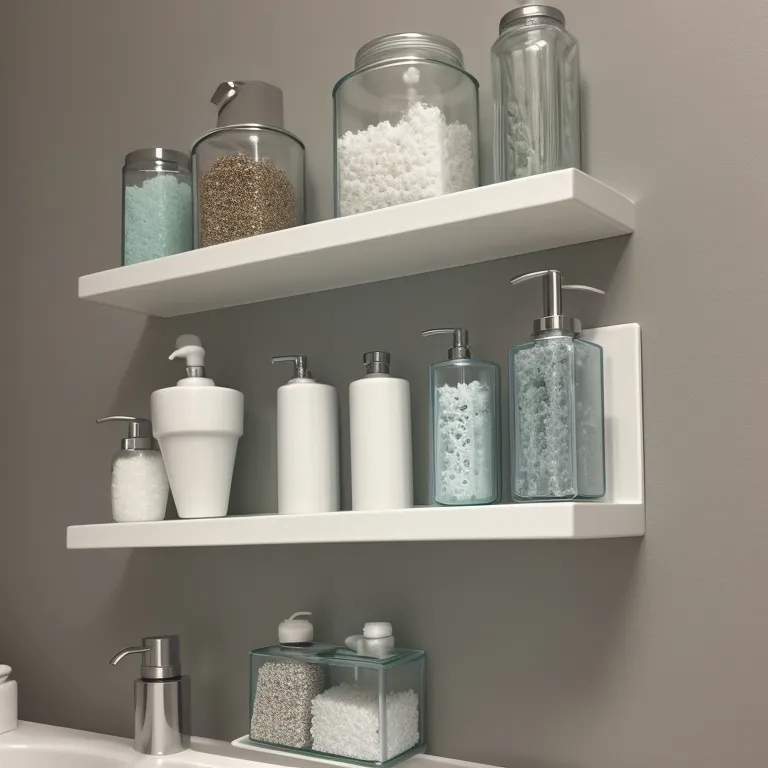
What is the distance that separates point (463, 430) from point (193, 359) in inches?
16.2

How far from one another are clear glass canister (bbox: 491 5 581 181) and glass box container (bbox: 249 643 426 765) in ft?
1.77

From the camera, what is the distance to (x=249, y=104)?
1139 millimetres

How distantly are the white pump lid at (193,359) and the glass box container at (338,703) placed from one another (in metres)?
0.33

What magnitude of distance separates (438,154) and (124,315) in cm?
64

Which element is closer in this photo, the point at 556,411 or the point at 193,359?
the point at 556,411

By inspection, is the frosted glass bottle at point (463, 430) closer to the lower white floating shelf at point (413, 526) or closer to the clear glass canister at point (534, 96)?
the lower white floating shelf at point (413, 526)

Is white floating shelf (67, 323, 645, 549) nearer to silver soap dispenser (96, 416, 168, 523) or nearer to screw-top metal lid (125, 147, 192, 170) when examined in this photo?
silver soap dispenser (96, 416, 168, 523)

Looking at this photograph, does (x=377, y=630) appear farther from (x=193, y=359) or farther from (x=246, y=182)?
(x=246, y=182)

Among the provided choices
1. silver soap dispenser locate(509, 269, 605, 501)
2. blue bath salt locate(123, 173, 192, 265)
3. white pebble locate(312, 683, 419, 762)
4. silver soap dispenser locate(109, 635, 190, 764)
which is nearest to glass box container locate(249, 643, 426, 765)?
white pebble locate(312, 683, 419, 762)

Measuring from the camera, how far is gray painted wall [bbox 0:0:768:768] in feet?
2.94

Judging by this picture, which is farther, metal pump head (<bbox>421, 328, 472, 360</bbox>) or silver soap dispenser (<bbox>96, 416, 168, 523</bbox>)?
silver soap dispenser (<bbox>96, 416, 168, 523</bbox>)

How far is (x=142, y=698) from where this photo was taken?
1.18 metres

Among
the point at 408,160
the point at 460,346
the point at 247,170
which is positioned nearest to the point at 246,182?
the point at 247,170

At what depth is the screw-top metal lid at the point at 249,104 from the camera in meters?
1.14
